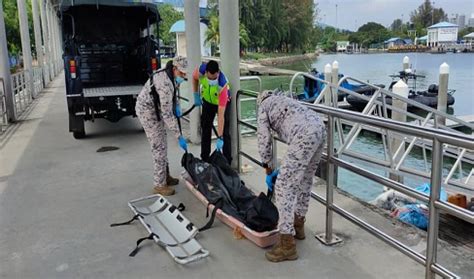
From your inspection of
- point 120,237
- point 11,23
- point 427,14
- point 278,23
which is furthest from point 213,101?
point 427,14

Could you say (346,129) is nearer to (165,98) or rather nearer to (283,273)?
(165,98)

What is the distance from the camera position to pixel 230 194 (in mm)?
3982

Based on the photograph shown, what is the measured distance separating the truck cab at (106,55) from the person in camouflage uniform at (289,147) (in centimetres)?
483

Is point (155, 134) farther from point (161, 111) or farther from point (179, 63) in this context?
point (179, 63)

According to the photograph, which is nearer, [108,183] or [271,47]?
[108,183]

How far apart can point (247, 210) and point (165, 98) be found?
1.42 m

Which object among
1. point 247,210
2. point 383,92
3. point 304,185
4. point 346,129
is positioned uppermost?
point 383,92

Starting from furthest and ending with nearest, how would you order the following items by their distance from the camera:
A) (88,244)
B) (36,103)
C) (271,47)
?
(271,47) → (36,103) → (88,244)

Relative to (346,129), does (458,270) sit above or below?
above

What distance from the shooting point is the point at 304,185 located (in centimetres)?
326

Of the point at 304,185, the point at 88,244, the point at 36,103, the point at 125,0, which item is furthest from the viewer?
the point at 36,103

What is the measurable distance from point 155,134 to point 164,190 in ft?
1.97

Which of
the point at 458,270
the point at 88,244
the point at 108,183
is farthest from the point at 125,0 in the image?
the point at 458,270

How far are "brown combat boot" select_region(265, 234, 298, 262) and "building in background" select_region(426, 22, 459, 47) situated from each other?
87001 millimetres
